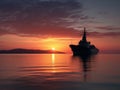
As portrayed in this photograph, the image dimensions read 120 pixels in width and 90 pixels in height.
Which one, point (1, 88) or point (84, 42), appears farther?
point (84, 42)

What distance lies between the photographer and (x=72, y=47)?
638ft

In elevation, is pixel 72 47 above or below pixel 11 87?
above

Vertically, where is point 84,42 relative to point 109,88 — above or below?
above

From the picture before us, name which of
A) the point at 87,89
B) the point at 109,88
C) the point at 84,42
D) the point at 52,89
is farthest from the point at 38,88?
the point at 84,42

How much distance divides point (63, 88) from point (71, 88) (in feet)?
3.91

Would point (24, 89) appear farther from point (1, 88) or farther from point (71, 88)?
point (71, 88)

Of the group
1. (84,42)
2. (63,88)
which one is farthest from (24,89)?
(84,42)

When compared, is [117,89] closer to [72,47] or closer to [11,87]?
[11,87]

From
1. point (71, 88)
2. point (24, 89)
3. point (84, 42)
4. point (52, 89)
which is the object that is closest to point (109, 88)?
point (71, 88)

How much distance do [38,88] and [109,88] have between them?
10.5 m

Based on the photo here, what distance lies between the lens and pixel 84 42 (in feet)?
625

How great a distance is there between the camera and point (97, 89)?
31.4 metres

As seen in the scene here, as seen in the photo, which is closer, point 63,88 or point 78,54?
point 63,88

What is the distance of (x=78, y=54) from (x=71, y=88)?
547 feet
